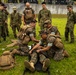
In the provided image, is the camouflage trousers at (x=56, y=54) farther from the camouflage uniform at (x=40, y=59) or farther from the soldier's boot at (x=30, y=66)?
the soldier's boot at (x=30, y=66)

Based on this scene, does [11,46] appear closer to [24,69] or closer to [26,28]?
[26,28]

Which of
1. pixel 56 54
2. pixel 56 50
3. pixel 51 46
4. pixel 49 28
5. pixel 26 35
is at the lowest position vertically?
pixel 56 54

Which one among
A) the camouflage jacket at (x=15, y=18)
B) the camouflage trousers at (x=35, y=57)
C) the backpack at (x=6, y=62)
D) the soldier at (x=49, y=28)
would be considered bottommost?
the backpack at (x=6, y=62)

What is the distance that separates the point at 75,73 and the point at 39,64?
4.87 ft

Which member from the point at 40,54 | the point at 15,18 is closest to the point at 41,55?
the point at 40,54

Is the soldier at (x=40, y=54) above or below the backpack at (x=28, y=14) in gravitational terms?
below

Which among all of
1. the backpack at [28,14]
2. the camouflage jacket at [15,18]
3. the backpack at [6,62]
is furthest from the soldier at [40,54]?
the camouflage jacket at [15,18]

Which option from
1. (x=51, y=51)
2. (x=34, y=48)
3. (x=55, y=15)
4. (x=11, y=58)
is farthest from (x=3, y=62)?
Answer: (x=55, y=15)

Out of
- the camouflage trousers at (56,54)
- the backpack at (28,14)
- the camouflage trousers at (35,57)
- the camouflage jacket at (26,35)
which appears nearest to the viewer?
the camouflage trousers at (35,57)

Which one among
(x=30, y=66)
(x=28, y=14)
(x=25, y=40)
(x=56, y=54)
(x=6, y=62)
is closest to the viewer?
(x=30, y=66)

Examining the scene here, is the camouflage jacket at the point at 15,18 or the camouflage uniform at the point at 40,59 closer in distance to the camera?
the camouflage uniform at the point at 40,59

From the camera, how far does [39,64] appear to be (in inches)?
427

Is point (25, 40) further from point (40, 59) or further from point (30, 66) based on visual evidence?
point (30, 66)

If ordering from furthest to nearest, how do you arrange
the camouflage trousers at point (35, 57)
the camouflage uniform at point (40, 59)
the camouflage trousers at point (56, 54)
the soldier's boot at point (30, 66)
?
1. the camouflage trousers at point (56, 54)
2. the camouflage trousers at point (35, 57)
3. the camouflage uniform at point (40, 59)
4. the soldier's boot at point (30, 66)
